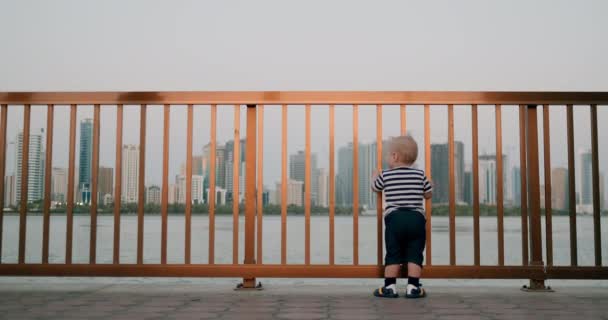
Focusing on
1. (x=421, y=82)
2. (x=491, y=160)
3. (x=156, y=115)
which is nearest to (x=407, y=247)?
(x=491, y=160)

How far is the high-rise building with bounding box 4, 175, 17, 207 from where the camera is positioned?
2.58 m

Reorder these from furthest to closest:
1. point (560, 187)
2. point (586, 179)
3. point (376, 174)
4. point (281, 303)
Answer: point (586, 179)
point (560, 187)
point (376, 174)
point (281, 303)

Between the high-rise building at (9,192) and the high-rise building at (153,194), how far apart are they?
2.13 ft

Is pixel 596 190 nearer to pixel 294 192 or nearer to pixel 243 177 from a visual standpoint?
pixel 294 192

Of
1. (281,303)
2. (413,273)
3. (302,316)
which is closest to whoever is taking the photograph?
(302,316)

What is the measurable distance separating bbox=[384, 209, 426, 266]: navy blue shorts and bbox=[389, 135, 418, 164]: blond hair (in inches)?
9.9

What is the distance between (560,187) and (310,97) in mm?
1330

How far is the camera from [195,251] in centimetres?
584

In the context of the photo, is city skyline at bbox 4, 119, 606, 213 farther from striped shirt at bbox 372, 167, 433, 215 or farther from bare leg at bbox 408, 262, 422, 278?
bare leg at bbox 408, 262, 422, 278

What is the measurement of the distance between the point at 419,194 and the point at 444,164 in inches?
9.8

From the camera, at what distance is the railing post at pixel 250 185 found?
2.55m

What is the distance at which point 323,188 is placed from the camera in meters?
2.64

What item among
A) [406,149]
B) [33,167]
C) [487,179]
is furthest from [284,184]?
[33,167]

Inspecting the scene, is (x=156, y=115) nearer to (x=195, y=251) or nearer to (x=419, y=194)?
(x=419, y=194)
